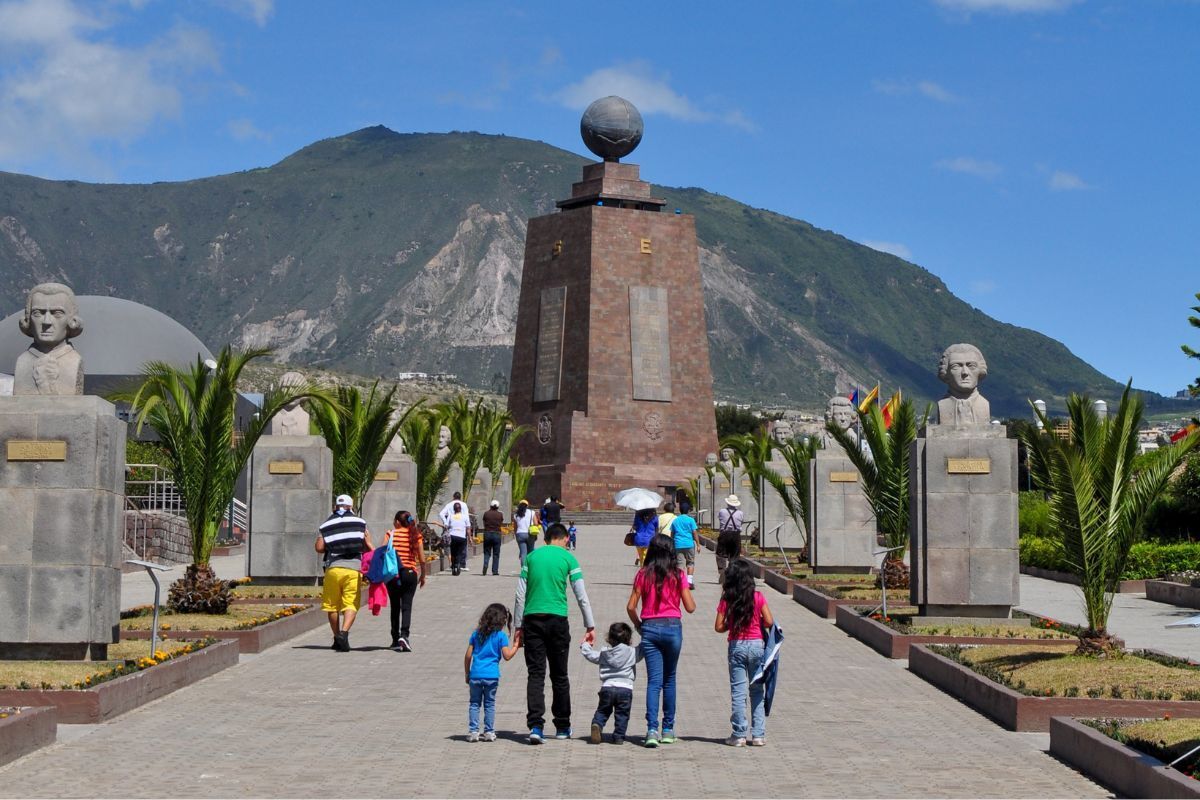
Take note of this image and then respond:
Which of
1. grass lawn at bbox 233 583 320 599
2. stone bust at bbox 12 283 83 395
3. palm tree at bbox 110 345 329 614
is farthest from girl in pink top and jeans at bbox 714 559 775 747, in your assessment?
grass lawn at bbox 233 583 320 599

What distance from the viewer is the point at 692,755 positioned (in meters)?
11.0

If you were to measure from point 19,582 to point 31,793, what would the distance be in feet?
15.4

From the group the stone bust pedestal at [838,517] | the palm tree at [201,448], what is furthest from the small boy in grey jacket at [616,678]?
the stone bust pedestal at [838,517]

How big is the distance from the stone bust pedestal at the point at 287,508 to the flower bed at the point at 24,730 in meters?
12.2

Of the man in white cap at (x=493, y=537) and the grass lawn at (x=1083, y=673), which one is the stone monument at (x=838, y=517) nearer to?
the man in white cap at (x=493, y=537)

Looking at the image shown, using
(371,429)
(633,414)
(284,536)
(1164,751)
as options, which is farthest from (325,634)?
(633,414)

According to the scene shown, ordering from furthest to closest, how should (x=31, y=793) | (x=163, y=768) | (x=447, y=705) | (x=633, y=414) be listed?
(x=633, y=414) < (x=447, y=705) < (x=163, y=768) < (x=31, y=793)

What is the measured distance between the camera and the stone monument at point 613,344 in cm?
6456

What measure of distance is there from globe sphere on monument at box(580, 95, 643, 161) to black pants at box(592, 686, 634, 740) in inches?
2237

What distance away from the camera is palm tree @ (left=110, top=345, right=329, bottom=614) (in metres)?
18.8

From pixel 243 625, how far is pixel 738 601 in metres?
7.56

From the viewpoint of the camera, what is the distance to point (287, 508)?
76.8ft

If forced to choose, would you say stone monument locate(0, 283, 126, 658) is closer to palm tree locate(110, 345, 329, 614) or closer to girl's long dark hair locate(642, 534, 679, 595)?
palm tree locate(110, 345, 329, 614)

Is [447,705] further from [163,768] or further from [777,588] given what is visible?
[777,588]
